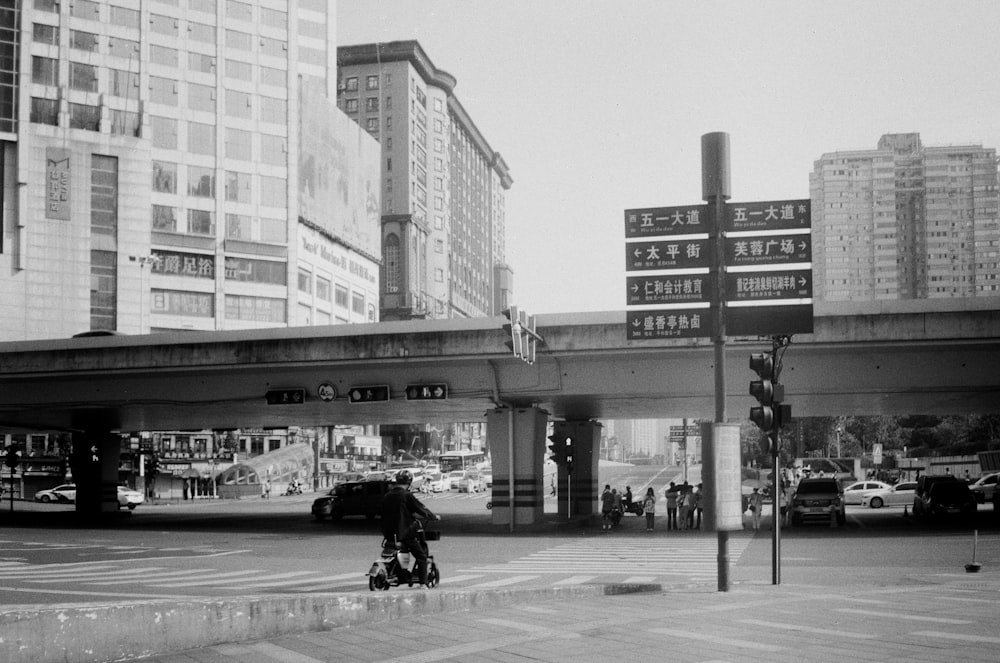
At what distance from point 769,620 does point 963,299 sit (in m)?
22.7

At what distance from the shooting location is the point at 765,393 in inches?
668

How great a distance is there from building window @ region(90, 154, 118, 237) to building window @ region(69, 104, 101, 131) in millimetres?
3440

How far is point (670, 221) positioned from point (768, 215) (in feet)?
4.53

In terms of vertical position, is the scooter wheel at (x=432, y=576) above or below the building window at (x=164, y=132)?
below

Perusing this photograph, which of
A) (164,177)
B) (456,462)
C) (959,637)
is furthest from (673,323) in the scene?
(456,462)

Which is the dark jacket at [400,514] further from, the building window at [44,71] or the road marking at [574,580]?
the building window at [44,71]

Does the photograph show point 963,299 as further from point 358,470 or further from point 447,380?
point 358,470

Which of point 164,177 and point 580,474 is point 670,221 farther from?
point 164,177

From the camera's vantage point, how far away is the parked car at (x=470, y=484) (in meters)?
84.7

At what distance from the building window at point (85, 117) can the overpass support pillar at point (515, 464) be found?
6794 centimetres

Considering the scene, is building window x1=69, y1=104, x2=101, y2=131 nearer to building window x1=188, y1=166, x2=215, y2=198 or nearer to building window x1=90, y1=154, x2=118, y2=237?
building window x1=90, y1=154, x2=118, y2=237

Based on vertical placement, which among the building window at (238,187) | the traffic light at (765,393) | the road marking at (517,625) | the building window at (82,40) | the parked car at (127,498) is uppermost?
the building window at (82,40)

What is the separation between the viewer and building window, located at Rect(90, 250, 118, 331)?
92.4m

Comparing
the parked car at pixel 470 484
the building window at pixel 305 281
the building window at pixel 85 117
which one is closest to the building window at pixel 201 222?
the building window at pixel 305 281
